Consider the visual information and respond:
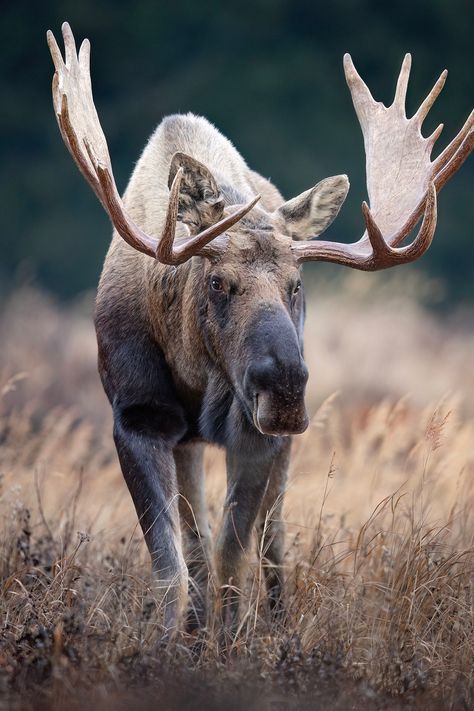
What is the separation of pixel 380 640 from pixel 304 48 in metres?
19.4

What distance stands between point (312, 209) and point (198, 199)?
0.49 m

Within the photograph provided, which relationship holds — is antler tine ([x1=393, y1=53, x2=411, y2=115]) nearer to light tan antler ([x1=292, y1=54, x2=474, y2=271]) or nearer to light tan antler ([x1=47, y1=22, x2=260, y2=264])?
light tan antler ([x1=292, y1=54, x2=474, y2=271])

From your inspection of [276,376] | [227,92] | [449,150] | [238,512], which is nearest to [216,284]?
[276,376]

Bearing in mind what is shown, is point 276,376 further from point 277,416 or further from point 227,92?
point 227,92

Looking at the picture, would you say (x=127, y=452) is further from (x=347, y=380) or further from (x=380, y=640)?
(x=347, y=380)

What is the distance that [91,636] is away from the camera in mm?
3869

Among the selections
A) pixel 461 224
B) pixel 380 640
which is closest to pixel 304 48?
pixel 461 224

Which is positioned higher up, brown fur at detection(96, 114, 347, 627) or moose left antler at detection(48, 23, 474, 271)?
moose left antler at detection(48, 23, 474, 271)

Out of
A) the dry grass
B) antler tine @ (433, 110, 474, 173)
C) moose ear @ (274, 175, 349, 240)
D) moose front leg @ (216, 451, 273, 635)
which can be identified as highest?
antler tine @ (433, 110, 474, 173)

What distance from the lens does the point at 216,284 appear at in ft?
14.9

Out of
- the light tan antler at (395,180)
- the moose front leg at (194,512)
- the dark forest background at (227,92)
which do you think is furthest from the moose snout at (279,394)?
the dark forest background at (227,92)

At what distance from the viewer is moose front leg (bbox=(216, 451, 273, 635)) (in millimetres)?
4887

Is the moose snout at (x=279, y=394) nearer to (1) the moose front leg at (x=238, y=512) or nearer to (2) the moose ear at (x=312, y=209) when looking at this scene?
(1) the moose front leg at (x=238, y=512)

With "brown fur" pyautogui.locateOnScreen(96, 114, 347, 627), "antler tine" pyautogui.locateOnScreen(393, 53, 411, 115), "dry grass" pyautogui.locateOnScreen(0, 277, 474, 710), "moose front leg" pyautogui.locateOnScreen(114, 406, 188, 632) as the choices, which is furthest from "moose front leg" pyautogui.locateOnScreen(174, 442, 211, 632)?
"antler tine" pyautogui.locateOnScreen(393, 53, 411, 115)
